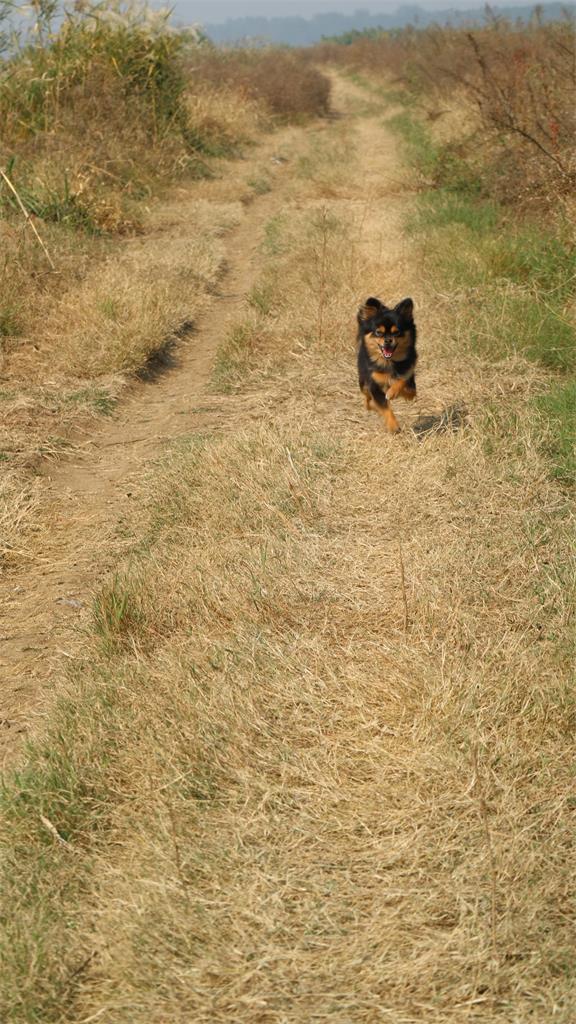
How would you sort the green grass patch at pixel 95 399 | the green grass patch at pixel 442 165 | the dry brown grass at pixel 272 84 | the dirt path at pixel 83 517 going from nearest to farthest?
the dirt path at pixel 83 517, the green grass patch at pixel 95 399, the green grass patch at pixel 442 165, the dry brown grass at pixel 272 84

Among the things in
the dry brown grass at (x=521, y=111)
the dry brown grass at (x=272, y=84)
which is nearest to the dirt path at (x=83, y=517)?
the dry brown grass at (x=521, y=111)

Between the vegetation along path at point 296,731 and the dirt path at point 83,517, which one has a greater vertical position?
the vegetation along path at point 296,731

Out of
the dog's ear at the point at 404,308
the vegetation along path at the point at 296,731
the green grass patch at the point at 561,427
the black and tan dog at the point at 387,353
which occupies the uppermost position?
the dog's ear at the point at 404,308

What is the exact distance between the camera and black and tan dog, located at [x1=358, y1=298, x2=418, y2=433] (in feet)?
17.3

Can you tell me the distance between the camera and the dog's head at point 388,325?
17.2 feet

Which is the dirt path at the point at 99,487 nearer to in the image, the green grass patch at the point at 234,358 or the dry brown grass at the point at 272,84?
the green grass patch at the point at 234,358

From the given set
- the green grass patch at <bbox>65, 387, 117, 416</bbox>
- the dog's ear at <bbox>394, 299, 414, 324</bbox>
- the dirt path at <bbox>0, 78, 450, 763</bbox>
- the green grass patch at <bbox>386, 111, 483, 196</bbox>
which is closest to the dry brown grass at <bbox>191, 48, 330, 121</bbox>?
the green grass patch at <bbox>386, 111, 483, 196</bbox>

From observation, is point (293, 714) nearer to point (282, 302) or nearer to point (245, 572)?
point (245, 572)

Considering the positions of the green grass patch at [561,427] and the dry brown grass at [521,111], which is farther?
the dry brown grass at [521,111]

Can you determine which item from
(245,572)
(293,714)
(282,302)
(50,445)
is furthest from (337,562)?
(282,302)

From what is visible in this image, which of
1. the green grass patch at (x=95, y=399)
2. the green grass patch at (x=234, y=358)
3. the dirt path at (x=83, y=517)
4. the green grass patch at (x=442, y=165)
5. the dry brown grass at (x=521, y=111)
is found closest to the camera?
the dirt path at (x=83, y=517)

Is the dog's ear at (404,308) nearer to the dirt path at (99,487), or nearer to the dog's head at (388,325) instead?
the dog's head at (388,325)

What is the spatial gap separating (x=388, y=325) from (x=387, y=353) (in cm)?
14

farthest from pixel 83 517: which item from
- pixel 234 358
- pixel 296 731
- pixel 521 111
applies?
pixel 521 111
